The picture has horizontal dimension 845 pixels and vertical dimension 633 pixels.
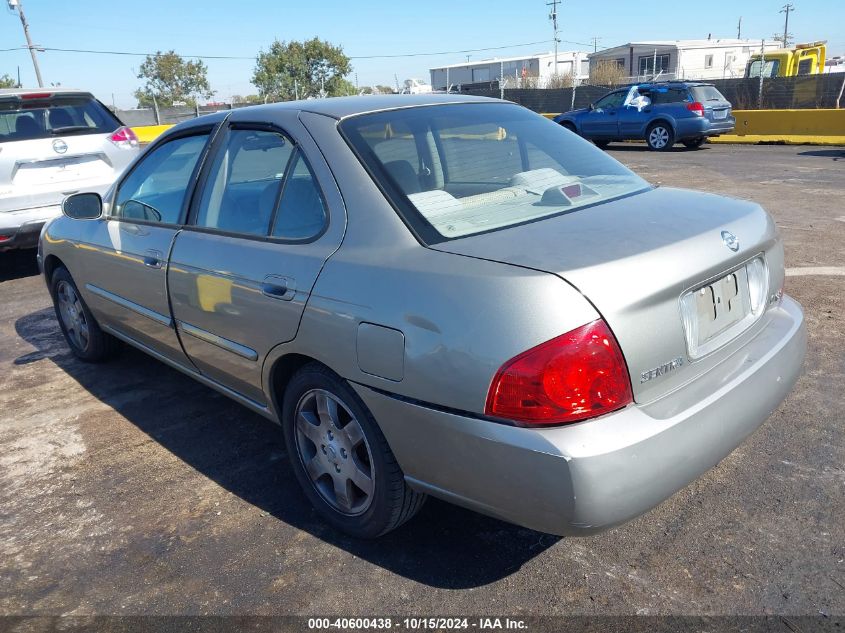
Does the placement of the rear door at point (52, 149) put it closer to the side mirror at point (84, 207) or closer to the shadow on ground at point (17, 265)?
the shadow on ground at point (17, 265)

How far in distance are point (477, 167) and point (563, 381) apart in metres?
1.38

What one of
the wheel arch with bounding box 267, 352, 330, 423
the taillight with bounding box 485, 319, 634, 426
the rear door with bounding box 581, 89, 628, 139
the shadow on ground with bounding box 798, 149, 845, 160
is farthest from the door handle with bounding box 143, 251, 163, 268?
the rear door with bounding box 581, 89, 628, 139

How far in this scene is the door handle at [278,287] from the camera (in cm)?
263

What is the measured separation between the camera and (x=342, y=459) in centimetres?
271

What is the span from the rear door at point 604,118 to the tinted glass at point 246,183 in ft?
53.4

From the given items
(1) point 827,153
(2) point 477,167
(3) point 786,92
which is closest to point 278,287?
(2) point 477,167

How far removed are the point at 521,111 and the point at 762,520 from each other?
212 cm

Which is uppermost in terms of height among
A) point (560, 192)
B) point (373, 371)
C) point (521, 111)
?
point (521, 111)

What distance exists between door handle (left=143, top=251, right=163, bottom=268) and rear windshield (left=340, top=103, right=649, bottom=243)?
1279 millimetres

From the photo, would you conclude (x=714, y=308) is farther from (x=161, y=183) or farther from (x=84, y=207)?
(x=84, y=207)

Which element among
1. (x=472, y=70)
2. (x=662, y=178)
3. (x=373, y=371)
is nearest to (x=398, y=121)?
(x=373, y=371)

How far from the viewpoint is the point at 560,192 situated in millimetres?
2820

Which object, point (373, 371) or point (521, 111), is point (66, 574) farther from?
point (521, 111)

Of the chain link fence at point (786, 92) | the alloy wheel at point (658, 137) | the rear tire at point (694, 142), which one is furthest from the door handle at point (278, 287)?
the chain link fence at point (786, 92)
